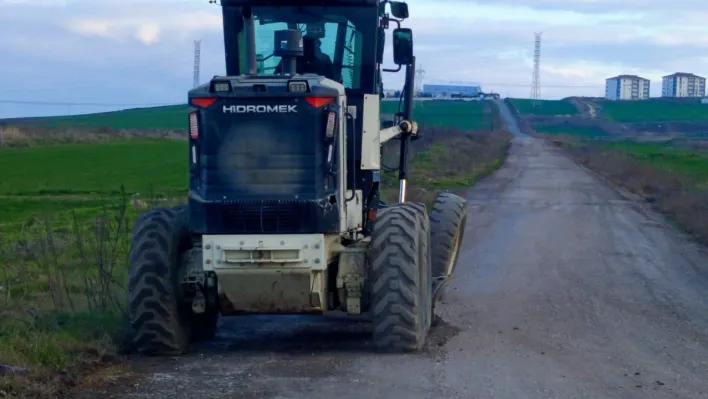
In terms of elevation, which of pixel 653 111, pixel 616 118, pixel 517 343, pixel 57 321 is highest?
pixel 57 321

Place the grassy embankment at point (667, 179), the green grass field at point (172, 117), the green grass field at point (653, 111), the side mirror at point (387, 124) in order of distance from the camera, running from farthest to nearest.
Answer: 1. the green grass field at point (653, 111)
2. the green grass field at point (172, 117)
3. the grassy embankment at point (667, 179)
4. the side mirror at point (387, 124)

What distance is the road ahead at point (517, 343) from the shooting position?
8.50 meters

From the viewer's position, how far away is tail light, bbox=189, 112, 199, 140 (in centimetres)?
963

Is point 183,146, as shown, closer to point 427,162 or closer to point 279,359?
point 427,162

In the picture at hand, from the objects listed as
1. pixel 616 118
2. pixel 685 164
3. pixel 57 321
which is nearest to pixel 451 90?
pixel 616 118

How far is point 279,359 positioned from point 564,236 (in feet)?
39.7

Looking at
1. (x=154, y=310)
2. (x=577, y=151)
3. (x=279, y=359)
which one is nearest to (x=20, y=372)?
(x=154, y=310)

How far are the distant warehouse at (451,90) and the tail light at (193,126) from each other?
143681mm

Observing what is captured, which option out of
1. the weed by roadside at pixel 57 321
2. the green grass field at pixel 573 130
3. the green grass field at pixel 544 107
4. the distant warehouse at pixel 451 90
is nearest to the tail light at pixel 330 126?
the weed by roadside at pixel 57 321

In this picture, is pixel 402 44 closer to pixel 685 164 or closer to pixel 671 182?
pixel 671 182

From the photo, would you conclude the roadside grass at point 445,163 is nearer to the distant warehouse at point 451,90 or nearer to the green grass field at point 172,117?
the green grass field at point 172,117

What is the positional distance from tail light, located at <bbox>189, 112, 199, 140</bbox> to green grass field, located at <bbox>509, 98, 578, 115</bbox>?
134 m

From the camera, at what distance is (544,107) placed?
493 ft

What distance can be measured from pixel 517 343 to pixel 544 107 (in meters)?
143
